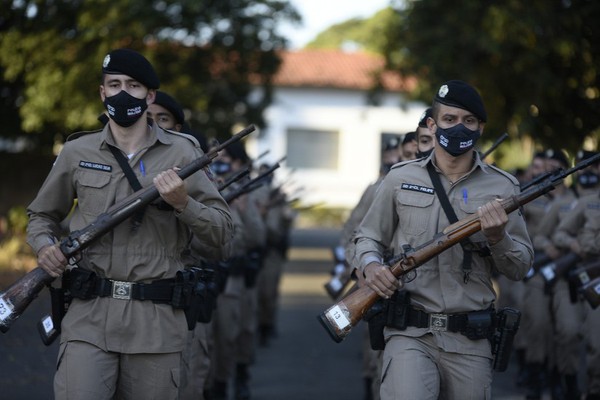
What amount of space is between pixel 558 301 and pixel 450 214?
17.5 ft

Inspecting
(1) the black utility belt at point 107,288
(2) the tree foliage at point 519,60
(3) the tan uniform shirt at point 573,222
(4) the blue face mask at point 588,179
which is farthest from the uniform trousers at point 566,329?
(1) the black utility belt at point 107,288

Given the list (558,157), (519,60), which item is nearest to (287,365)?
(558,157)

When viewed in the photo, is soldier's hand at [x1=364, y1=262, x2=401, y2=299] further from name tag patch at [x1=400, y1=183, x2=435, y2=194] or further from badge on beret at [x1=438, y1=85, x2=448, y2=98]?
badge on beret at [x1=438, y1=85, x2=448, y2=98]

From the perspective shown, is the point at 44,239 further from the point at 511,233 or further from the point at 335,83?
the point at 335,83

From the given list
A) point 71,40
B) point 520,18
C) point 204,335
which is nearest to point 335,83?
point 71,40

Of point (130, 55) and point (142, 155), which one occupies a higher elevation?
point (130, 55)

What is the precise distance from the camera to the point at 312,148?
54.8 m

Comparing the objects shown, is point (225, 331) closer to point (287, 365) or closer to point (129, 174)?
point (287, 365)

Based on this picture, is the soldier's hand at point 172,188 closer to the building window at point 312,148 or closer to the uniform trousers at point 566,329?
the uniform trousers at point 566,329

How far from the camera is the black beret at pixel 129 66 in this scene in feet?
19.8

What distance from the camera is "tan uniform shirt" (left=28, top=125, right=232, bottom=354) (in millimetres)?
5840

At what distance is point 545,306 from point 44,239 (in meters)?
7.05

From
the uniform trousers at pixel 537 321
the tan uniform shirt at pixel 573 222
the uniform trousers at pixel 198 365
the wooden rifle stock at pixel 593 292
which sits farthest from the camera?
the uniform trousers at pixel 537 321

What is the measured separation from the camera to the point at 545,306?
11.9 m
